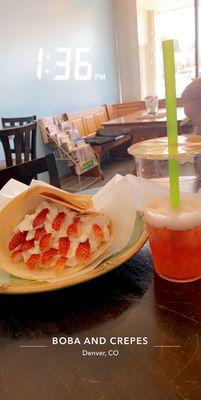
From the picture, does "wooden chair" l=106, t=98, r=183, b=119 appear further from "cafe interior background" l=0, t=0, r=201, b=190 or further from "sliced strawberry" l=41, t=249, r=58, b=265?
"sliced strawberry" l=41, t=249, r=58, b=265

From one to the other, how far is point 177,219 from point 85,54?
4977 millimetres

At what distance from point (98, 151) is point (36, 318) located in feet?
12.9

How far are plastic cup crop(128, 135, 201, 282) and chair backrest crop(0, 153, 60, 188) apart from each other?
0.69m

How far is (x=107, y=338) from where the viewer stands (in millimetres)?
484

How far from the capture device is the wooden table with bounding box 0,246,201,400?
1.32 ft

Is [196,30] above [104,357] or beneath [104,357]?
above

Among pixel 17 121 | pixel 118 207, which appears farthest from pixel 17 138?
pixel 118 207

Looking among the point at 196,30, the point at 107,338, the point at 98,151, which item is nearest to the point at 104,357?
the point at 107,338

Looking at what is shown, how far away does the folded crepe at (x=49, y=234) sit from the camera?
1.95 feet

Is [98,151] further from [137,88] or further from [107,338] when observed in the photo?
[107,338]

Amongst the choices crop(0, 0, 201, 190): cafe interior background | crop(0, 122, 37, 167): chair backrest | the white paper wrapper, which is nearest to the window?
crop(0, 0, 201, 190): cafe interior background

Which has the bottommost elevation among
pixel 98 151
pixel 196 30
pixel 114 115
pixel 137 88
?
pixel 98 151

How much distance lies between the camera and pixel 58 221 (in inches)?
24.4

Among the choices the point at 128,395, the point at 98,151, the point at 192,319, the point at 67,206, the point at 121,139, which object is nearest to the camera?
the point at 128,395
